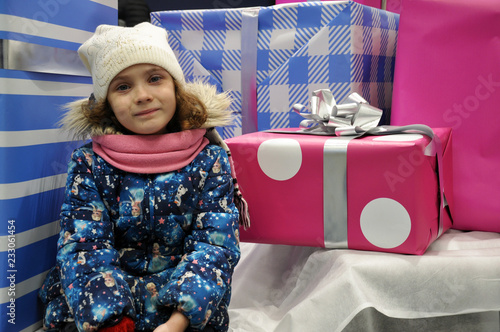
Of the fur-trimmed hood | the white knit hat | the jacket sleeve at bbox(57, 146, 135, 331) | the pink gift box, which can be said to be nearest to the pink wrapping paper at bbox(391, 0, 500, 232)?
the pink gift box

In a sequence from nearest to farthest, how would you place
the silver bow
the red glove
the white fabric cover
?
the red glove < the white fabric cover < the silver bow

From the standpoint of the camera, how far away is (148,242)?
879 mm

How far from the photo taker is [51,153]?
91 centimetres

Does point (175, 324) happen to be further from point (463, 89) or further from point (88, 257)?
point (463, 89)

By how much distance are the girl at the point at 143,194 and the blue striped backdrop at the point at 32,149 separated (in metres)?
0.04

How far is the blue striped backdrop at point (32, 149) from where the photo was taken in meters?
0.82

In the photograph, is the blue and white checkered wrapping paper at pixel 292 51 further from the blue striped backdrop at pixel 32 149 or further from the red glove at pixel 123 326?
the red glove at pixel 123 326

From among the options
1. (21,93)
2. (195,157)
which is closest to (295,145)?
(195,157)

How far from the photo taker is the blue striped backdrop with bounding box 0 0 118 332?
817 mm

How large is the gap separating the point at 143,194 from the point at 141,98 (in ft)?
0.53

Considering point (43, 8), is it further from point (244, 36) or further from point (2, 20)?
point (244, 36)

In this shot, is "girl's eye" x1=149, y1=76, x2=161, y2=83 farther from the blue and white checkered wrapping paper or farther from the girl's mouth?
the blue and white checkered wrapping paper

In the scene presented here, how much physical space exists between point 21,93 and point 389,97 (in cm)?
91

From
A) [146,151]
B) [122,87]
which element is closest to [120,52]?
[122,87]
